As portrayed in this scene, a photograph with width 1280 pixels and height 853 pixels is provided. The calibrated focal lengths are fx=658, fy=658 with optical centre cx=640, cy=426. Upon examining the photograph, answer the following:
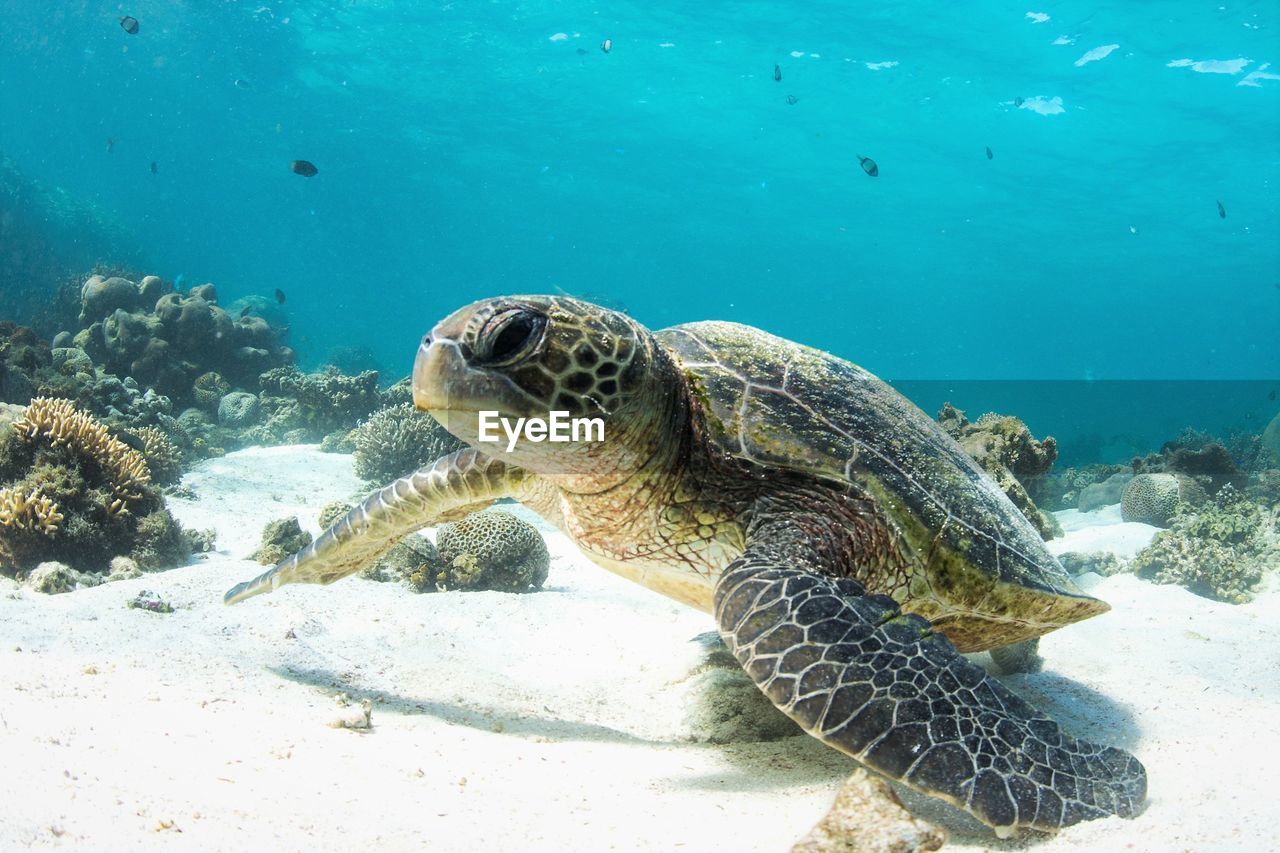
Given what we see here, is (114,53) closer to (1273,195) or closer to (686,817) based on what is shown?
(686,817)

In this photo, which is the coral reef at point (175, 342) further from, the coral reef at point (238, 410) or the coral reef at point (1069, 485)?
the coral reef at point (1069, 485)

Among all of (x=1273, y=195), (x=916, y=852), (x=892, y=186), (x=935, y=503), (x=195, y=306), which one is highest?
(x=892, y=186)

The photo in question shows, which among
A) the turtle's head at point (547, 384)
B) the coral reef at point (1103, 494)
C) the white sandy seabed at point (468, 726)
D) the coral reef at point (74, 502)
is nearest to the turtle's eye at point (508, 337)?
the turtle's head at point (547, 384)

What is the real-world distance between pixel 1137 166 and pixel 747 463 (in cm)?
4329

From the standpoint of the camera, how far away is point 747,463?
9.48 ft

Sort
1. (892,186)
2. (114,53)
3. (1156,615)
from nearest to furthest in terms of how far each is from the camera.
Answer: (1156,615) → (892,186) → (114,53)

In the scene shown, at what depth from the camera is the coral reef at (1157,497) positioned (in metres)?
8.59

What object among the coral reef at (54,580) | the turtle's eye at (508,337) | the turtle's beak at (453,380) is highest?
the turtle's eye at (508,337)

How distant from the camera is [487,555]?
520 cm

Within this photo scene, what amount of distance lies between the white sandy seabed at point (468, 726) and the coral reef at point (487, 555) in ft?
0.93

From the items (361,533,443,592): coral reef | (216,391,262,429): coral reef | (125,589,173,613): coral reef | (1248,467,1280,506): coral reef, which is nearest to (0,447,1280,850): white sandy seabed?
(125,589,173,613): coral reef

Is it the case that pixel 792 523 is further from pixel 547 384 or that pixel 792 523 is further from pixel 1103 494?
pixel 1103 494

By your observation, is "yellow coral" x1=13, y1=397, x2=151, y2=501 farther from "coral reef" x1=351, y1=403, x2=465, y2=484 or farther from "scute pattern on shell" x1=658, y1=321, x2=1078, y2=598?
"scute pattern on shell" x1=658, y1=321, x2=1078, y2=598

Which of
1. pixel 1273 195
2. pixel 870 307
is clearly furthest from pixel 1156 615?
pixel 870 307
